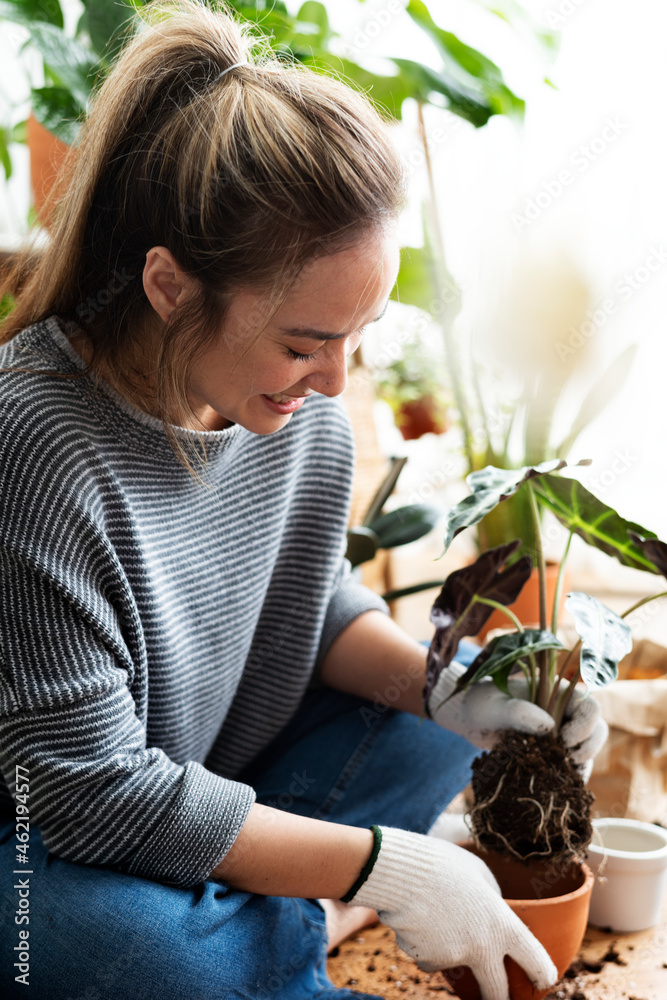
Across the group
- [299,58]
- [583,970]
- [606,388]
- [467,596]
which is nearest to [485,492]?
[467,596]

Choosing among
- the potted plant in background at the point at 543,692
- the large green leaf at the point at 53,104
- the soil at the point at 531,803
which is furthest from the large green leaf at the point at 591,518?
the large green leaf at the point at 53,104

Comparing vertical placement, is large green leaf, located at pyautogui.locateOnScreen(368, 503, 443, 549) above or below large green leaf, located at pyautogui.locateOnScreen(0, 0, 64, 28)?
below

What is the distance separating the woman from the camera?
2.56 ft

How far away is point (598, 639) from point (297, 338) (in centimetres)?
41

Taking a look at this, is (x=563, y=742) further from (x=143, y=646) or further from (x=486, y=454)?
(x=486, y=454)

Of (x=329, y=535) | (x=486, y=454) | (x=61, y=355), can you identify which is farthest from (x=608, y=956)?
(x=486, y=454)

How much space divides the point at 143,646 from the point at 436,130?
145cm

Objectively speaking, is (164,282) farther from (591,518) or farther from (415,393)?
(415,393)

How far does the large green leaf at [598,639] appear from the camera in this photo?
0.80 metres

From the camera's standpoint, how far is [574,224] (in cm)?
200

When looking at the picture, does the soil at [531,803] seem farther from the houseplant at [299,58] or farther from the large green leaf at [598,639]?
the houseplant at [299,58]

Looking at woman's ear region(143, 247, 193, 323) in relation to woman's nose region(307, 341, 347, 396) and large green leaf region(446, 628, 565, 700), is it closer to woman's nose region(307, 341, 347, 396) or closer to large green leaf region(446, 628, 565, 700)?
woman's nose region(307, 341, 347, 396)

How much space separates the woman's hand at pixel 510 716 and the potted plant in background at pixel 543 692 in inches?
0.8

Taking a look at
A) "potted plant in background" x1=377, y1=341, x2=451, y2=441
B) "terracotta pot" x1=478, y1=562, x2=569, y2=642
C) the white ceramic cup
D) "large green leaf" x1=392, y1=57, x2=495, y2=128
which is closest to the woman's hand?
the white ceramic cup
